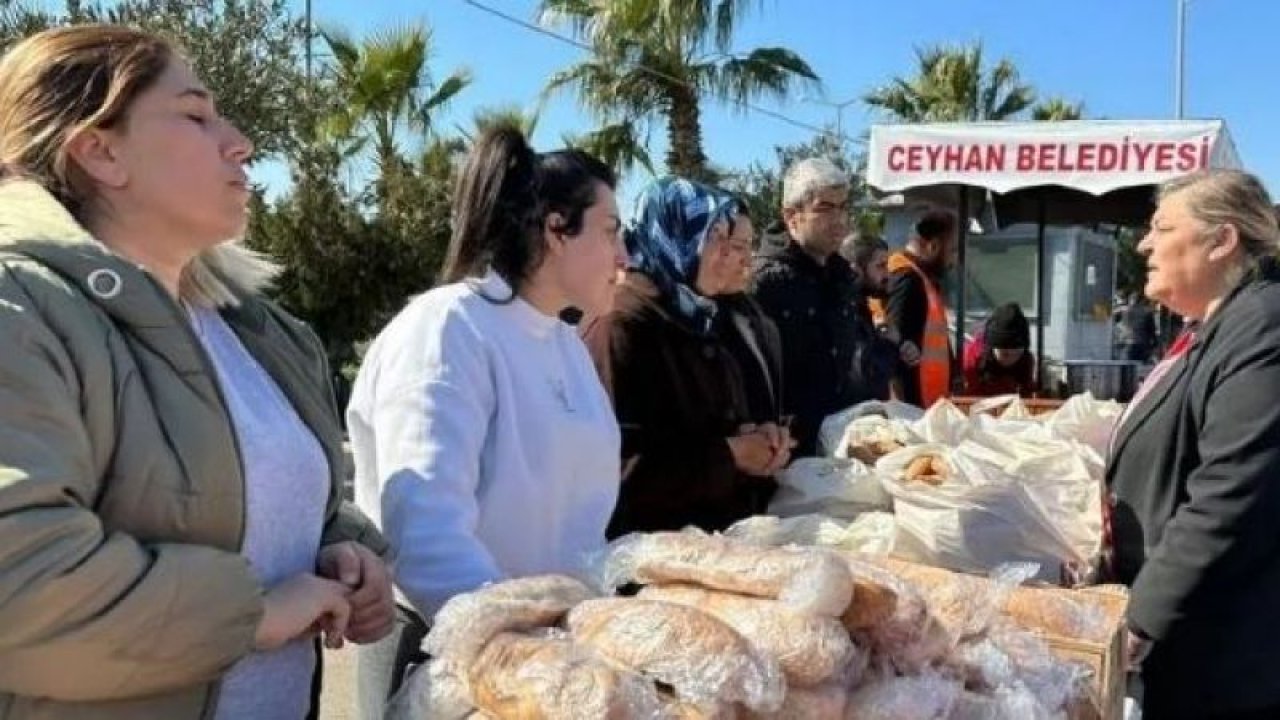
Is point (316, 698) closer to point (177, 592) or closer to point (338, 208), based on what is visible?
point (177, 592)

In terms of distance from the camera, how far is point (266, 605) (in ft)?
4.43

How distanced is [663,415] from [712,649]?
1.38 meters

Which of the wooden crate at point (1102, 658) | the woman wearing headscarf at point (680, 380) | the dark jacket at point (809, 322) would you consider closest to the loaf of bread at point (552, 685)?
the wooden crate at point (1102, 658)

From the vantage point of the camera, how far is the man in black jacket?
161 inches

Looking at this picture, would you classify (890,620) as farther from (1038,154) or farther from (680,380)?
(1038,154)

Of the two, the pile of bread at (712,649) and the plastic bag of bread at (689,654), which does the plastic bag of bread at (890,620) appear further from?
the plastic bag of bread at (689,654)

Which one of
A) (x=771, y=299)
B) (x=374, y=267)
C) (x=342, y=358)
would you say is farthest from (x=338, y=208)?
(x=771, y=299)

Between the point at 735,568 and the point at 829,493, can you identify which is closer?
the point at 735,568

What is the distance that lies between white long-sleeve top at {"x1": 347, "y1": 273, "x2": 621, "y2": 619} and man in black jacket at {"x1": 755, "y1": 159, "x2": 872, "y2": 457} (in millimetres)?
2062

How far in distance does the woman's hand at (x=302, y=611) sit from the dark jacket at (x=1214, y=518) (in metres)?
1.59

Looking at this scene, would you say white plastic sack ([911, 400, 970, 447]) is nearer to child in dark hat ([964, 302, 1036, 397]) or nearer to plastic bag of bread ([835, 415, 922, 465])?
plastic bag of bread ([835, 415, 922, 465])

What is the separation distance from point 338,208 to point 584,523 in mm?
11600

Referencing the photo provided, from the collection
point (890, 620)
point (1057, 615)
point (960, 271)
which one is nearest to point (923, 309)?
point (960, 271)

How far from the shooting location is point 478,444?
1.81 metres
